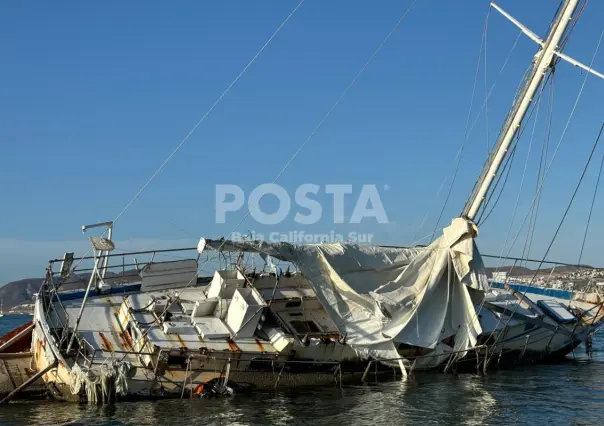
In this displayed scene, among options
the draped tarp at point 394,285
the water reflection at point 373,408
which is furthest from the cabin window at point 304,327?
the water reflection at point 373,408

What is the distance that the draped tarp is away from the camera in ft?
71.1

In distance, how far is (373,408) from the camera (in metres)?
18.4

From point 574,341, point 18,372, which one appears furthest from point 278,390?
point 574,341

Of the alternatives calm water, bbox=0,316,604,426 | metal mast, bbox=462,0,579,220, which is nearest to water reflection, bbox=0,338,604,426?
calm water, bbox=0,316,604,426

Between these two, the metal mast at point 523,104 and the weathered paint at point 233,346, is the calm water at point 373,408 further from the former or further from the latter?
the metal mast at point 523,104

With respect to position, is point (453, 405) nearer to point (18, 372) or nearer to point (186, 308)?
point (186, 308)

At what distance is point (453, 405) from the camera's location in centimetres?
1892

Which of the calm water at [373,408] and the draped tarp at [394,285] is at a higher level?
the draped tarp at [394,285]

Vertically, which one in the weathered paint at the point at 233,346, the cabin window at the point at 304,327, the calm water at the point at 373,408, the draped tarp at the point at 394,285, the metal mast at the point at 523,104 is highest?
the metal mast at the point at 523,104

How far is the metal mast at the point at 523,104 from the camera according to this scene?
24.0m

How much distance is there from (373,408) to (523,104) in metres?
12.7

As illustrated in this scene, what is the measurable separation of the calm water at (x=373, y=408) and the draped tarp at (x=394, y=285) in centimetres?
163

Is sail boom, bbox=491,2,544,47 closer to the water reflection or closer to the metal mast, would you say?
the metal mast

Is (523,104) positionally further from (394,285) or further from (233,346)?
(233,346)
